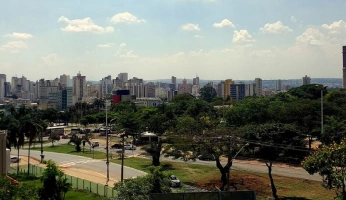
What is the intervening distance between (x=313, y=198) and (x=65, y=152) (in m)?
37.2

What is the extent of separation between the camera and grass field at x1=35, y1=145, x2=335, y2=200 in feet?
91.3

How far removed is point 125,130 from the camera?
55906mm

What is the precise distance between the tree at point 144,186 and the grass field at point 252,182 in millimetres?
12777

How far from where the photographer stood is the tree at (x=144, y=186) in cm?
1551

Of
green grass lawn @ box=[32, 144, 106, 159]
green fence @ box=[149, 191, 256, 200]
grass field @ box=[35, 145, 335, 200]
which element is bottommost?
green grass lawn @ box=[32, 144, 106, 159]

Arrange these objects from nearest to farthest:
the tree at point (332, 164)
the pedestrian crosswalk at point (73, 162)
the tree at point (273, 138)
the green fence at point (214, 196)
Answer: the green fence at point (214, 196) → the tree at point (332, 164) → the tree at point (273, 138) → the pedestrian crosswalk at point (73, 162)

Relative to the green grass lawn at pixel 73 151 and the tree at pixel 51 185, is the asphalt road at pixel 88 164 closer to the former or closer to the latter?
the green grass lawn at pixel 73 151

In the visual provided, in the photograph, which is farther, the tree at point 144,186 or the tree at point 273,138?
the tree at point 273,138

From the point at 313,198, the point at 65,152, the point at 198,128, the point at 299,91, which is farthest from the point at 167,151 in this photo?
the point at 299,91

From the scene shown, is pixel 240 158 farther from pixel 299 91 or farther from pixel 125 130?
pixel 299 91

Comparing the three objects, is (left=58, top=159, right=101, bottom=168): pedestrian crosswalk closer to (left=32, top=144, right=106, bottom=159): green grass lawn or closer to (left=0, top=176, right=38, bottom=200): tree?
(left=32, top=144, right=106, bottom=159): green grass lawn

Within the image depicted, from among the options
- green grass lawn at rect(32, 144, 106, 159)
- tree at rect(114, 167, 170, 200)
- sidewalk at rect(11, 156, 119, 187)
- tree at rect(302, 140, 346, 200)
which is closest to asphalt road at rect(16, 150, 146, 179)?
sidewalk at rect(11, 156, 119, 187)

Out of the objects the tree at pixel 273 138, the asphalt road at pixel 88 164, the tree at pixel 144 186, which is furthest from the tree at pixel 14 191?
the asphalt road at pixel 88 164

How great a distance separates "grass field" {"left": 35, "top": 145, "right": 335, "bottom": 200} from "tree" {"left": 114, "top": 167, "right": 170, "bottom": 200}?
503 inches
